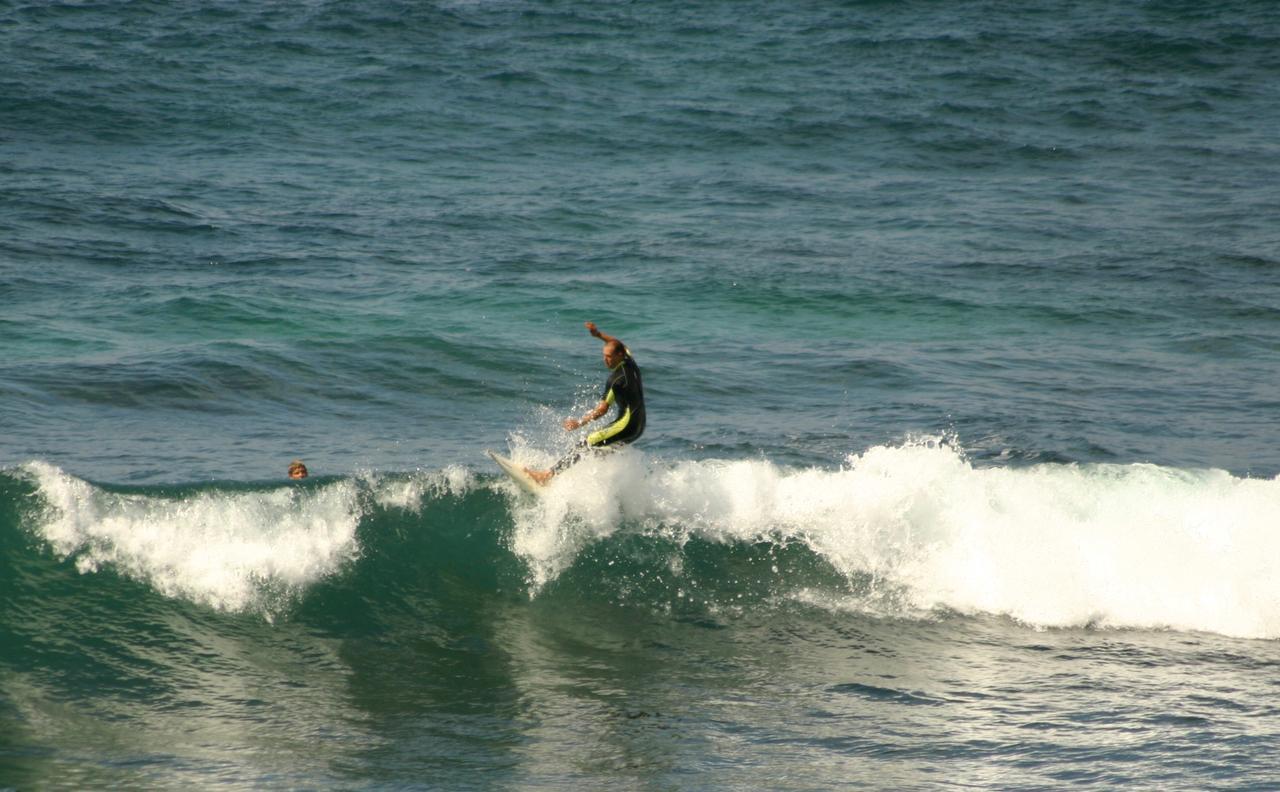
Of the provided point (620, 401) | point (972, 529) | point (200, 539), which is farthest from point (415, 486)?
point (972, 529)

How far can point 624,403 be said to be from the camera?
1145 cm

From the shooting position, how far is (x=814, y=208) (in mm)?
25609

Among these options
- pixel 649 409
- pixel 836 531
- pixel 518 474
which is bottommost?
pixel 836 531

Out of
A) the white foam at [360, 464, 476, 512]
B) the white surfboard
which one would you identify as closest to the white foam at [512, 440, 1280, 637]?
the white surfboard

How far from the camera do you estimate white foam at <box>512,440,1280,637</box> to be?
1227 centimetres

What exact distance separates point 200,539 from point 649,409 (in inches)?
260

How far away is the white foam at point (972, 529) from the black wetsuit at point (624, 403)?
488 mm

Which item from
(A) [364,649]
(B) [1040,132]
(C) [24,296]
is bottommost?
(A) [364,649]

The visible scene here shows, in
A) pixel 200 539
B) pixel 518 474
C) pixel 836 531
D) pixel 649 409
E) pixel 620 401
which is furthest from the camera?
pixel 649 409

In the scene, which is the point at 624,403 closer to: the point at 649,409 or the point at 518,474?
the point at 518,474

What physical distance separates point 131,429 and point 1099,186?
20.1 m

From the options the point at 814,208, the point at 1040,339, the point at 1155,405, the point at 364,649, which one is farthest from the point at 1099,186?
the point at 364,649

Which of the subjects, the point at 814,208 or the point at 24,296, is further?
the point at 814,208

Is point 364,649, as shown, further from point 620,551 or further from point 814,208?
point 814,208
